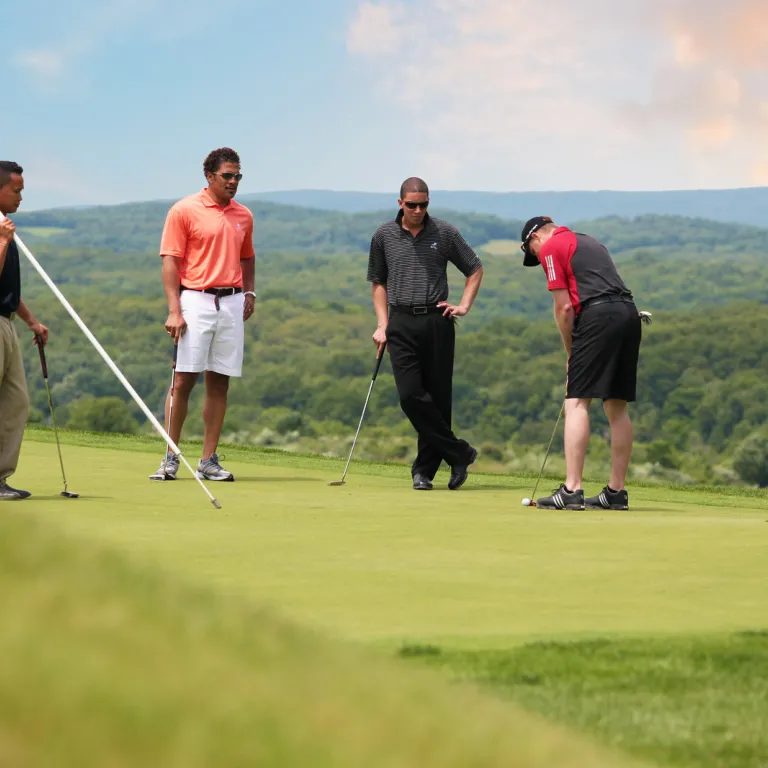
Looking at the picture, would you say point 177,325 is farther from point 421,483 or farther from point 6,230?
point 6,230

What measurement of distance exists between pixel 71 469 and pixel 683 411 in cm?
10431

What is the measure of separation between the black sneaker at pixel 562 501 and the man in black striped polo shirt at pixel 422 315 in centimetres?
170

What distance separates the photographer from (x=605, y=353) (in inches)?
374

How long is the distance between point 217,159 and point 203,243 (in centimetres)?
62

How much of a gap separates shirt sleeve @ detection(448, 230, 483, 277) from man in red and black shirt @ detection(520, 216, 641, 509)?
4.58 feet

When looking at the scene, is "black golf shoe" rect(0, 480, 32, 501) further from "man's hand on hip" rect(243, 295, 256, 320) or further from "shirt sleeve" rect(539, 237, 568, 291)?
"shirt sleeve" rect(539, 237, 568, 291)

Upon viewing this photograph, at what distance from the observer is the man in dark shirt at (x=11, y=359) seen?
8.85 metres

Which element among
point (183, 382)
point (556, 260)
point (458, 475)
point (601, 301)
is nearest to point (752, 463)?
point (458, 475)

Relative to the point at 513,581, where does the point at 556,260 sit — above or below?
above

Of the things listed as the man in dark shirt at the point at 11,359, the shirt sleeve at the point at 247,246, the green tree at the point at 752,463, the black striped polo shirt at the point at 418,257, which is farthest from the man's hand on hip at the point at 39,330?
the green tree at the point at 752,463

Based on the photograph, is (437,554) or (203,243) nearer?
(437,554)

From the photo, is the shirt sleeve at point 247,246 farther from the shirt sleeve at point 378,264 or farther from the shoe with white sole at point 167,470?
the shoe with white sole at point 167,470

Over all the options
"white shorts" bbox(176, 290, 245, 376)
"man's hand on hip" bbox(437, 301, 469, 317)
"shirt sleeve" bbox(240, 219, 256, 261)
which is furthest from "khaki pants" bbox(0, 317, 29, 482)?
"man's hand on hip" bbox(437, 301, 469, 317)

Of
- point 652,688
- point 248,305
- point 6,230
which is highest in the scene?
point 6,230
